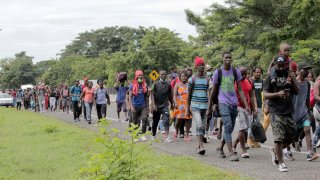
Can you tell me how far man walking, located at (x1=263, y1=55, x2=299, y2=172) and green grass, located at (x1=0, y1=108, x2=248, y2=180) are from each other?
906 millimetres

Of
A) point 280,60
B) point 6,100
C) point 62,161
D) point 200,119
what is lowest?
point 62,161

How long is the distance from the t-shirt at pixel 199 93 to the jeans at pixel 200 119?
86 mm

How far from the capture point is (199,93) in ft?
37.4

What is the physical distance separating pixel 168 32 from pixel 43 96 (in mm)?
32588

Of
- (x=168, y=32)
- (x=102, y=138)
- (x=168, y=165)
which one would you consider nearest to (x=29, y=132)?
(x=168, y=165)

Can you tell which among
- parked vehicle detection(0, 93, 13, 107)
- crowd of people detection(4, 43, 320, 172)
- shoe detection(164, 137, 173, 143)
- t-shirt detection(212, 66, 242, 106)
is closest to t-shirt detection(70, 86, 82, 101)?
crowd of people detection(4, 43, 320, 172)

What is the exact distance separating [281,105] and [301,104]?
58.1 inches

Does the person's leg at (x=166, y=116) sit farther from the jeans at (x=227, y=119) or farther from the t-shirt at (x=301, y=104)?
the t-shirt at (x=301, y=104)

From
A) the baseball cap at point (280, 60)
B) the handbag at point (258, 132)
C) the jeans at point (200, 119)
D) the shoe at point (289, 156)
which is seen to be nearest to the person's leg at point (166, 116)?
the jeans at point (200, 119)

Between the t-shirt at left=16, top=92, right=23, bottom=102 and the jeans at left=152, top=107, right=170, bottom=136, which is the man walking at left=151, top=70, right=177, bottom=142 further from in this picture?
the t-shirt at left=16, top=92, right=23, bottom=102

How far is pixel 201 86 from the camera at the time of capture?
37.8ft

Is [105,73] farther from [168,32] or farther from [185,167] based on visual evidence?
[185,167]

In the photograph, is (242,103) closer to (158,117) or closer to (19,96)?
(158,117)

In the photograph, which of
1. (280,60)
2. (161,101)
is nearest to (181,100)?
(161,101)
